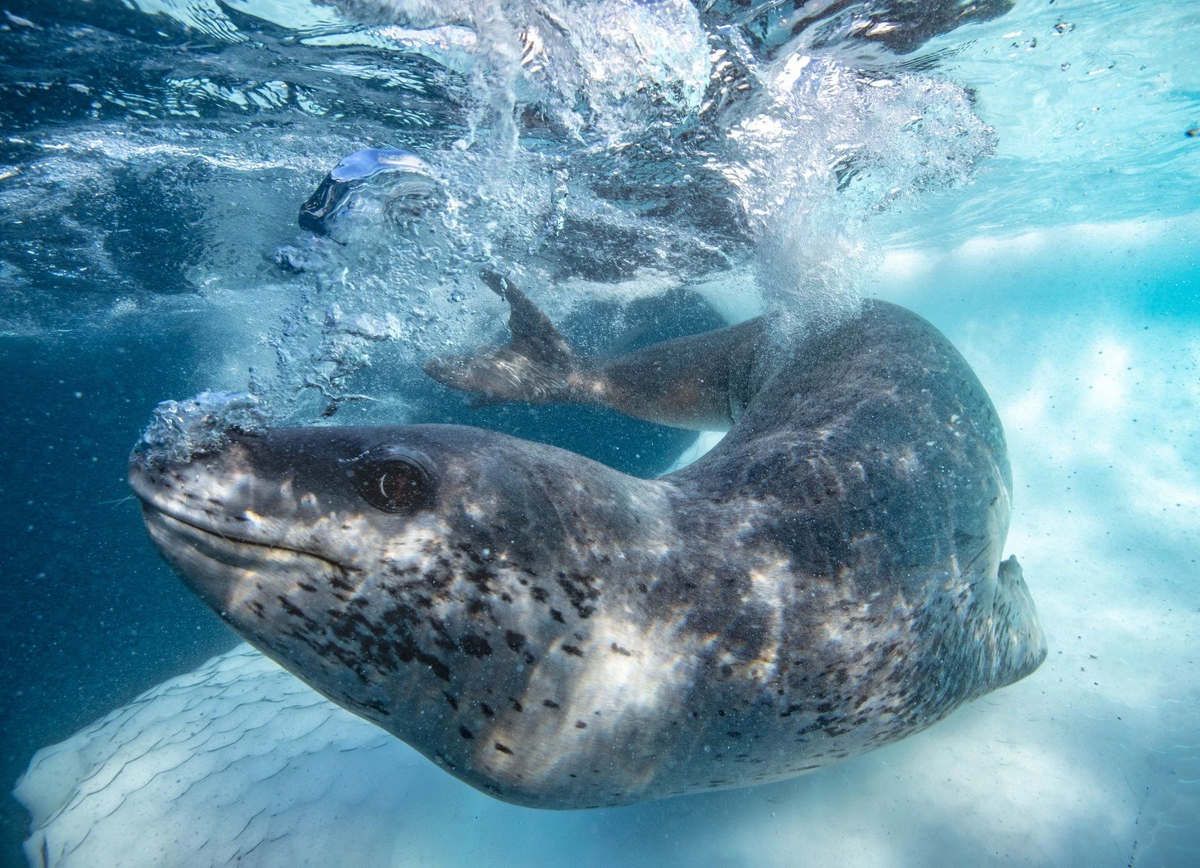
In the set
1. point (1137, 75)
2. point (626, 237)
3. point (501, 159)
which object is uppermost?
point (1137, 75)

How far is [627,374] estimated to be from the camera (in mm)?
5172

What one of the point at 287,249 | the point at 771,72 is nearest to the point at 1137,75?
the point at 771,72

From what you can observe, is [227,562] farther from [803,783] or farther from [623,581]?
[803,783]

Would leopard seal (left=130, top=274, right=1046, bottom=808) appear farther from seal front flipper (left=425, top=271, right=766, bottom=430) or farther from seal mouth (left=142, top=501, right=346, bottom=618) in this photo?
seal front flipper (left=425, top=271, right=766, bottom=430)

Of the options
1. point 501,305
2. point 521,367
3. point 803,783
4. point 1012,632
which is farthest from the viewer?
point 501,305

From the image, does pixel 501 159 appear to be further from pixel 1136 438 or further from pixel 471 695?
pixel 1136 438

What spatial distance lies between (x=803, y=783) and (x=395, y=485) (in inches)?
143

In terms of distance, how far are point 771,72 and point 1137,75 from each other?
5.96 m

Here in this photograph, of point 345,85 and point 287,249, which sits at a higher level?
point 345,85

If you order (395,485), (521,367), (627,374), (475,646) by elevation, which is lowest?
(521,367)

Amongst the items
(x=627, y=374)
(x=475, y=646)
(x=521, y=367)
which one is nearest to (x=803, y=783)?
(x=475, y=646)

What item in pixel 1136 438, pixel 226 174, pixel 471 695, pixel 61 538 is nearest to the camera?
pixel 471 695

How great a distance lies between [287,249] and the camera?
896 centimetres

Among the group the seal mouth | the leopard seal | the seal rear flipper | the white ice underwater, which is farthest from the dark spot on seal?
the seal rear flipper
